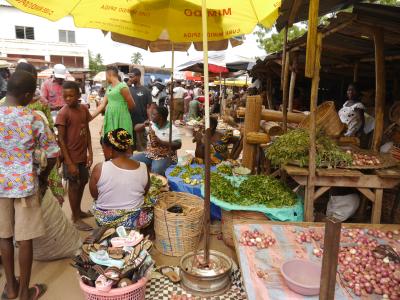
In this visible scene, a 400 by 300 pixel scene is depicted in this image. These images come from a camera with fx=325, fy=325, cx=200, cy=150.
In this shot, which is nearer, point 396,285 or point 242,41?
point 396,285

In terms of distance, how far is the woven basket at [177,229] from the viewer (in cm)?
359

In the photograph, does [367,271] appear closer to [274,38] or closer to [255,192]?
[255,192]

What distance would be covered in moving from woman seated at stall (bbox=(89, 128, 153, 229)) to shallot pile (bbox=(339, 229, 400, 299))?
80.6 inches

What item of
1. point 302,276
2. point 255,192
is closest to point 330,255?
point 302,276

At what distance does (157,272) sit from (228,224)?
0.99 m

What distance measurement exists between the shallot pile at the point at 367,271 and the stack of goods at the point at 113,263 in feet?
5.22

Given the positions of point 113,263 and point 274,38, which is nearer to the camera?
point 113,263

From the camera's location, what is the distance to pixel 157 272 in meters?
3.34

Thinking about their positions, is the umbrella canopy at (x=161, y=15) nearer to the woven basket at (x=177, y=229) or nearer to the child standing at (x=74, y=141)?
the child standing at (x=74, y=141)

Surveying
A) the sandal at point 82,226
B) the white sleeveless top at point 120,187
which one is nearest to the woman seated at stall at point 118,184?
the white sleeveless top at point 120,187

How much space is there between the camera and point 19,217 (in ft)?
8.64

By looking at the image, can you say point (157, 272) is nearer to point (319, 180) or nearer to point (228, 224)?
point (228, 224)

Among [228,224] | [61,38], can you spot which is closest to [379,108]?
[228,224]

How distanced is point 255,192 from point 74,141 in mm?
2360
